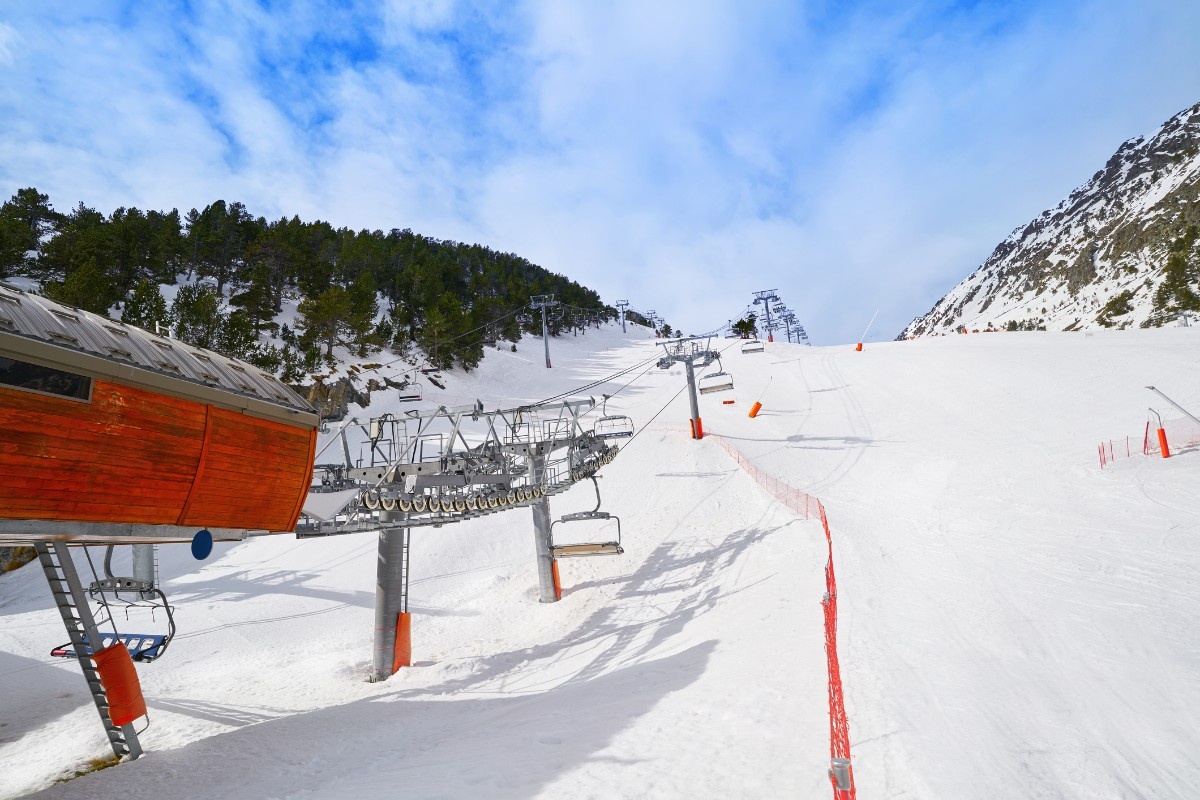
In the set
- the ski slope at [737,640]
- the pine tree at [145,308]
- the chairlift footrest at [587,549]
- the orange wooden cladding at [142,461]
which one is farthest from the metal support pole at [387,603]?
the pine tree at [145,308]

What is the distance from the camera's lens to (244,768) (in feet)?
32.2

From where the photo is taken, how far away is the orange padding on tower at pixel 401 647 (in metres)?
16.8

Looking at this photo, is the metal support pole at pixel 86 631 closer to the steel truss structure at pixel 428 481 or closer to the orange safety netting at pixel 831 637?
the steel truss structure at pixel 428 481

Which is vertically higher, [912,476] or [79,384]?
[79,384]

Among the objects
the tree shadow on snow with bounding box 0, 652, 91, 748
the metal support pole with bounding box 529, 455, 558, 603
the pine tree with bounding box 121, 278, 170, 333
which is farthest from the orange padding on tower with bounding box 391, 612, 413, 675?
the pine tree with bounding box 121, 278, 170, 333

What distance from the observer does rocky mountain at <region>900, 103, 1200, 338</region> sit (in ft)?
250

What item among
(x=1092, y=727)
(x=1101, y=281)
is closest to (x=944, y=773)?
(x=1092, y=727)

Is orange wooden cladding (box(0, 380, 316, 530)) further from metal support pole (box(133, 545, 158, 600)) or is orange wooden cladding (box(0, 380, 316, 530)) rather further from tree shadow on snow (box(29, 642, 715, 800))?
metal support pole (box(133, 545, 158, 600))

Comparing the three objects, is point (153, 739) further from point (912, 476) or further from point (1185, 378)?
point (1185, 378)

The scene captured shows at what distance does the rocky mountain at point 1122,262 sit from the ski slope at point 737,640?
188 feet

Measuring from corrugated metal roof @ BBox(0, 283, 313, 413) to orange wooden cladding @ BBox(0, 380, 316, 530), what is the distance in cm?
52

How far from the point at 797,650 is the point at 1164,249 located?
131206 mm

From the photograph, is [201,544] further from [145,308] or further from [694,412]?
[145,308]

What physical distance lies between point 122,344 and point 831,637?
12.6m
